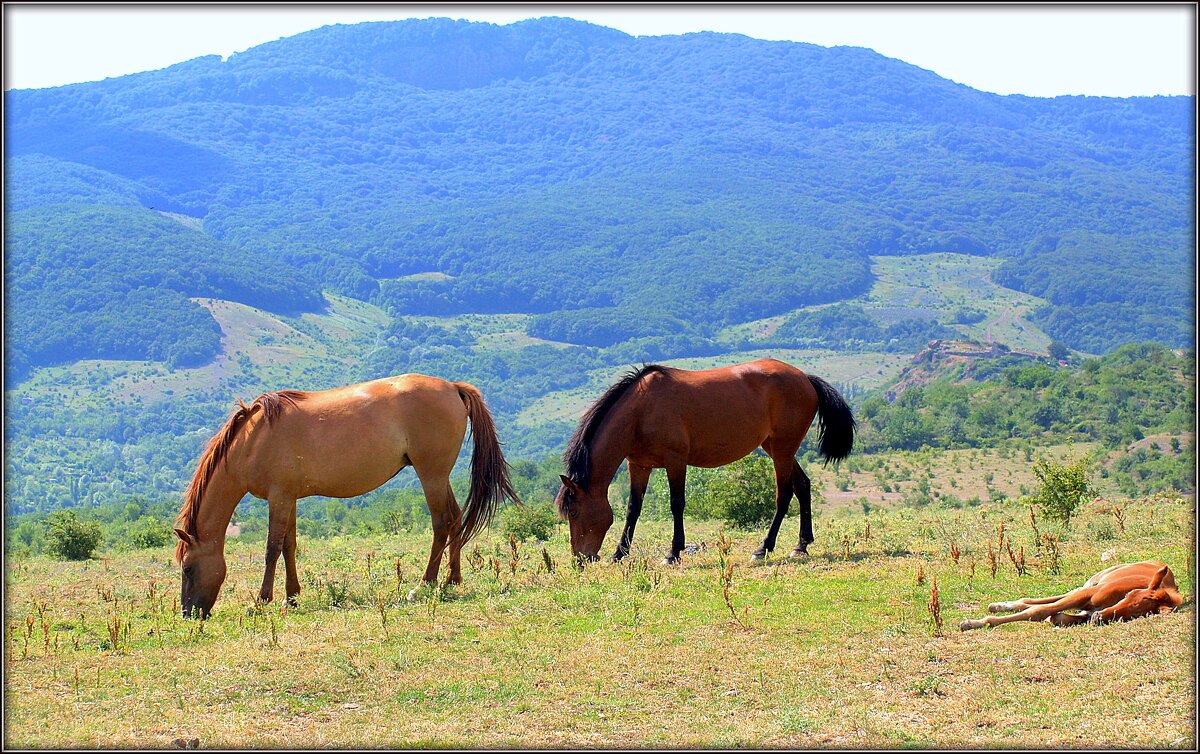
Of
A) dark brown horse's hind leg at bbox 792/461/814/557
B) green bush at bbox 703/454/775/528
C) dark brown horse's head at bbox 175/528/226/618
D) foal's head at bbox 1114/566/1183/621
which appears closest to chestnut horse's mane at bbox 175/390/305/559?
dark brown horse's head at bbox 175/528/226/618

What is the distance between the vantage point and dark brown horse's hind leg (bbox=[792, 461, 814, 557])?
41.6 ft

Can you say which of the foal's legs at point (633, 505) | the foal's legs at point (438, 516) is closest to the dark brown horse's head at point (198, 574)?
the foal's legs at point (438, 516)

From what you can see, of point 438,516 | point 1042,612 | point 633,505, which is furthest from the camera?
point 633,505

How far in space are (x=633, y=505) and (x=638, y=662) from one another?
493cm

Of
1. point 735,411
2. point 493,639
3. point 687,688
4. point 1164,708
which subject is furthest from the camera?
point 735,411

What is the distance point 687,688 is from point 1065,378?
54107 millimetres

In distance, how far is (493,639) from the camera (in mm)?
9172

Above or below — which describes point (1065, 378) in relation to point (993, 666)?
below

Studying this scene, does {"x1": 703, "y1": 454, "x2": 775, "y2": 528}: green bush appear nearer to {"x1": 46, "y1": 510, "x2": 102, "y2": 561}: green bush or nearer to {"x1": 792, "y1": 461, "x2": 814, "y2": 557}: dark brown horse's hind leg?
{"x1": 792, "y1": 461, "x2": 814, "y2": 557}: dark brown horse's hind leg

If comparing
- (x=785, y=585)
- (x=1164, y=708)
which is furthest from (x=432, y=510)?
(x=1164, y=708)

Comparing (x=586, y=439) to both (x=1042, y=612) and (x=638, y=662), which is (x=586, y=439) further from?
(x=1042, y=612)

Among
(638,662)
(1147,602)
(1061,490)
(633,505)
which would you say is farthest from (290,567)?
(1061,490)

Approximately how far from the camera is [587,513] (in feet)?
41.8

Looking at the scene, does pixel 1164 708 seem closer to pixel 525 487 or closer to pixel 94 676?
pixel 94 676
